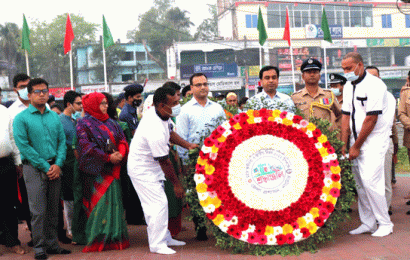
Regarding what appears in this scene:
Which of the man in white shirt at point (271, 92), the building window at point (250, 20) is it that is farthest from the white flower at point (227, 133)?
the building window at point (250, 20)

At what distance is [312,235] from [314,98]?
6.55ft

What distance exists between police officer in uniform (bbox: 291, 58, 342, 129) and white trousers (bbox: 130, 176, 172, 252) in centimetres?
218

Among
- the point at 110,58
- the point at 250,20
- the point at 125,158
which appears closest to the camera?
the point at 125,158

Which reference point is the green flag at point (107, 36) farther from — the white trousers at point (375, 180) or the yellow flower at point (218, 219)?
the yellow flower at point (218, 219)

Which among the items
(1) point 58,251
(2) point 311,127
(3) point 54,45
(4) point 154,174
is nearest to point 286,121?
(2) point 311,127

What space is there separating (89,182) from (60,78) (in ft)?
181

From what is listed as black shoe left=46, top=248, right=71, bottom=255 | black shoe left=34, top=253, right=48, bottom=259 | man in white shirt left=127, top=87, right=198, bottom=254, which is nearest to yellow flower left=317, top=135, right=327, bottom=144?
man in white shirt left=127, top=87, right=198, bottom=254

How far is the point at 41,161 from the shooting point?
548 cm

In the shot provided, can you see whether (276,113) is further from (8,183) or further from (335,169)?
(8,183)

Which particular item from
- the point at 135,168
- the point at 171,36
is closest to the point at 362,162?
the point at 135,168

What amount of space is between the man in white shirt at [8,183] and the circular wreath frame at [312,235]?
206cm

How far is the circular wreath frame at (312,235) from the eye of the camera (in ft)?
16.7

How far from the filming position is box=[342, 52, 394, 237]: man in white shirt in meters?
5.57

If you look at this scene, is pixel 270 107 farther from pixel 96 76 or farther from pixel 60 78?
pixel 60 78
